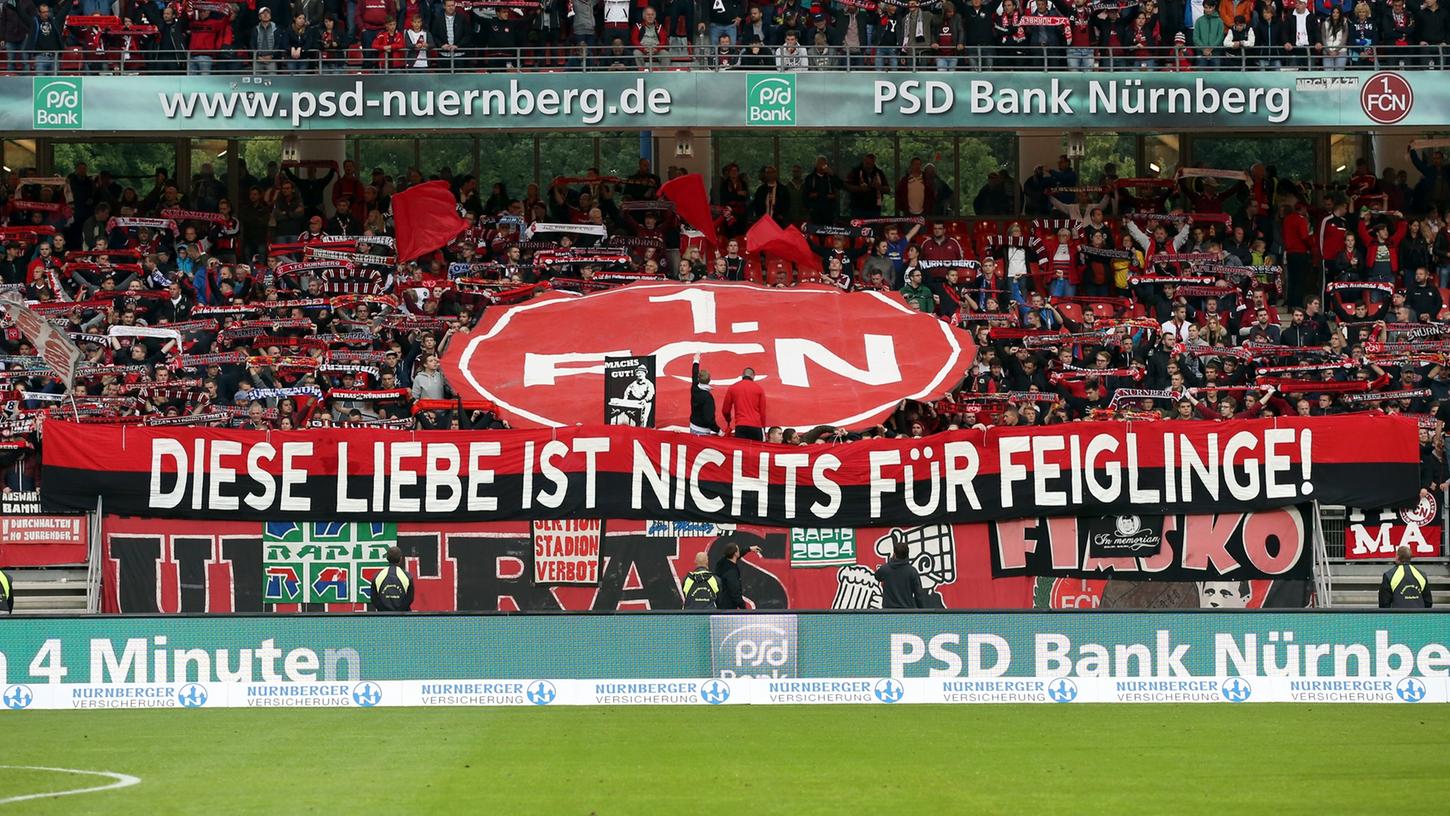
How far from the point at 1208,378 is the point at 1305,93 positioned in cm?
643

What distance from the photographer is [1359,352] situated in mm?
26594

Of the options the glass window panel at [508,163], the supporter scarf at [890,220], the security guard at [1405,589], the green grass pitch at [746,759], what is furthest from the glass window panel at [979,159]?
the green grass pitch at [746,759]

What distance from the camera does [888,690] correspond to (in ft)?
60.5

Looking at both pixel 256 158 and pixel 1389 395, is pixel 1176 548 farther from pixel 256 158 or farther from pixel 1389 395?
pixel 256 158

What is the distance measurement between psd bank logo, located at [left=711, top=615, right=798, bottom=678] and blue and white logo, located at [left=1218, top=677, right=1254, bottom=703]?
3904 millimetres

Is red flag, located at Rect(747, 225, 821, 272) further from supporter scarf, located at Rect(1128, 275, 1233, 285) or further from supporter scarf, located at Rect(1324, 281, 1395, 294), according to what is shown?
supporter scarf, located at Rect(1324, 281, 1395, 294)

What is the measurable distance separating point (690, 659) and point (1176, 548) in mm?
7114

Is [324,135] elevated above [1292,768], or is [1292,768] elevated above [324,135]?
[324,135]

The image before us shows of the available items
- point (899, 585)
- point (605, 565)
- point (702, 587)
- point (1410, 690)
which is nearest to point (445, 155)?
point (605, 565)

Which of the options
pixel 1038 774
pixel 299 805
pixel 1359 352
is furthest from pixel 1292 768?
pixel 1359 352

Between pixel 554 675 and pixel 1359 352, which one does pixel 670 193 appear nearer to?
pixel 1359 352

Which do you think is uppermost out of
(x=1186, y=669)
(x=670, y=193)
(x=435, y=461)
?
(x=670, y=193)

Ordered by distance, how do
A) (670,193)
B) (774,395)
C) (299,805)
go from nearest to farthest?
(299,805)
(774,395)
(670,193)

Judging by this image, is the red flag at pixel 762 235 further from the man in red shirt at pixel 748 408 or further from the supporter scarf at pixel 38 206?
the supporter scarf at pixel 38 206
